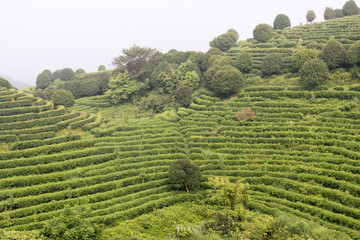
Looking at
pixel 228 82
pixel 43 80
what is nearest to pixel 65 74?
pixel 43 80

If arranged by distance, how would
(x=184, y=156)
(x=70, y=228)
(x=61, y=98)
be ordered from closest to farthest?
(x=70, y=228) → (x=184, y=156) → (x=61, y=98)

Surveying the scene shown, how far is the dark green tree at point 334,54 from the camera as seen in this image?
32188mm

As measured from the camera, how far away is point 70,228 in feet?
51.4

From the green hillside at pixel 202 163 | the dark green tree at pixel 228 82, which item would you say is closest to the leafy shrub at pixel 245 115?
the green hillside at pixel 202 163

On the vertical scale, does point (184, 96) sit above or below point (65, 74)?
below

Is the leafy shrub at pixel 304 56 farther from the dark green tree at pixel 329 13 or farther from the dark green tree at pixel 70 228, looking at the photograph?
the dark green tree at pixel 70 228

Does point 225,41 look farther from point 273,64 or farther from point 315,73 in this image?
point 315,73

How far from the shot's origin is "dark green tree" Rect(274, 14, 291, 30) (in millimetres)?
57375

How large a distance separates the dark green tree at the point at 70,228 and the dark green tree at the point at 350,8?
6623 centimetres

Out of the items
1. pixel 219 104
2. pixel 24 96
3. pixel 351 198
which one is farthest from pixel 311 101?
pixel 24 96

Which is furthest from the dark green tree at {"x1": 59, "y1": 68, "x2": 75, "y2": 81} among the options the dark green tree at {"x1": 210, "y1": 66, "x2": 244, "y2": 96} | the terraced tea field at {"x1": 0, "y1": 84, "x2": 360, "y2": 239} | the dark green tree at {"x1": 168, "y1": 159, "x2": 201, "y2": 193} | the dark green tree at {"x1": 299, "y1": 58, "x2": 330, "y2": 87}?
the dark green tree at {"x1": 299, "y1": 58, "x2": 330, "y2": 87}

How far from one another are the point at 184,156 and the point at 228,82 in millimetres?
14725

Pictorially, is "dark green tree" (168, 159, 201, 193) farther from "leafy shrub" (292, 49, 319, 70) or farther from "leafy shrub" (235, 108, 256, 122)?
"leafy shrub" (292, 49, 319, 70)

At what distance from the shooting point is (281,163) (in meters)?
22.7
